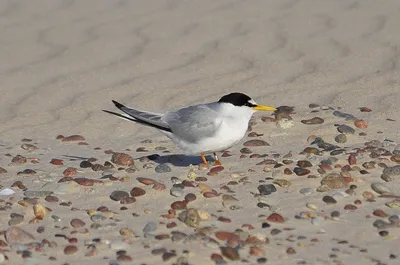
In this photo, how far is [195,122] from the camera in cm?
556

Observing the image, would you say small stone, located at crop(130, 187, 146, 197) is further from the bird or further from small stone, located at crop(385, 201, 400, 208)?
small stone, located at crop(385, 201, 400, 208)

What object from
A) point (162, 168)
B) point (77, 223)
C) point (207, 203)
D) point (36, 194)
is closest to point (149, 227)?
point (77, 223)

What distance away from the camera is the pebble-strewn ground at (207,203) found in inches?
167

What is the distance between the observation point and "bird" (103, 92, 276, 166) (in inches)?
215

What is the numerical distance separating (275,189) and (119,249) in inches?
43.1

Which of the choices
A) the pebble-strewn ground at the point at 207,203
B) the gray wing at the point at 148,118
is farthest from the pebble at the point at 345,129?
the gray wing at the point at 148,118

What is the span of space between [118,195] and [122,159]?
2.55 feet

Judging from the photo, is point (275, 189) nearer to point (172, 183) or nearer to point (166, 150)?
point (172, 183)

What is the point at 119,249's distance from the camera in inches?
168

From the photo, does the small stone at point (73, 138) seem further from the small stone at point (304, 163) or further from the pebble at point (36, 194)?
the small stone at point (304, 163)

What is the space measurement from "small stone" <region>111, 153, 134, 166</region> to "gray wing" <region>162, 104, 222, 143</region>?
1.05ft

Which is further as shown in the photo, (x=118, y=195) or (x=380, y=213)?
(x=118, y=195)

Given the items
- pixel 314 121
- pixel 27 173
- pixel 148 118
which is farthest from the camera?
pixel 314 121

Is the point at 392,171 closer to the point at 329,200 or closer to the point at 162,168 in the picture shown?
the point at 329,200
